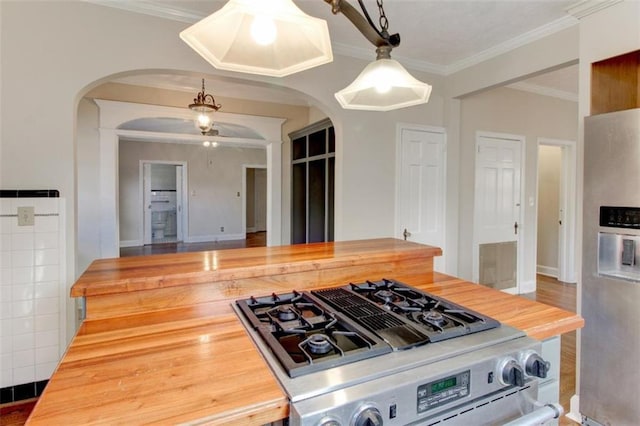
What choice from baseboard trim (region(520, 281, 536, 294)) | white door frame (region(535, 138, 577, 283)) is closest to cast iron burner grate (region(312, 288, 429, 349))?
baseboard trim (region(520, 281, 536, 294))

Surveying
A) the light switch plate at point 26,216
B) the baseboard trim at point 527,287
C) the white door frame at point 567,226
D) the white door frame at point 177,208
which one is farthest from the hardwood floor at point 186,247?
the white door frame at point 567,226

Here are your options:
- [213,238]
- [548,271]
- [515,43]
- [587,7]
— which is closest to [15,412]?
[587,7]

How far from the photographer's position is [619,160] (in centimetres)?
192

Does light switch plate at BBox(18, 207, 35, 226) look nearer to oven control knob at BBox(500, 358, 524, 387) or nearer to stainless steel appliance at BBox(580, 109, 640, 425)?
oven control knob at BBox(500, 358, 524, 387)

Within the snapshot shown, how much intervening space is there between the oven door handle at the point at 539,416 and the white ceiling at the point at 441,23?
7.96 feet

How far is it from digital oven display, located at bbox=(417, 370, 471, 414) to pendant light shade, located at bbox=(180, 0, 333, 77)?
44.6 inches

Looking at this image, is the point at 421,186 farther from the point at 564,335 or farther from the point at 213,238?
the point at 213,238

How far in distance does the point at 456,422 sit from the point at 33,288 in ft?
8.41

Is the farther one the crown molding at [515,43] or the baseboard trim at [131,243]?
the baseboard trim at [131,243]

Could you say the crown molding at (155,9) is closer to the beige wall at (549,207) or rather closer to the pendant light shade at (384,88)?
the pendant light shade at (384,88)

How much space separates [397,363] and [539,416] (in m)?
0.52

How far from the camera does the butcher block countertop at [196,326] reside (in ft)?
2.44

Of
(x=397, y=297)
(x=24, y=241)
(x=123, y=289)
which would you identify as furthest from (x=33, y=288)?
(x=397, y=297)

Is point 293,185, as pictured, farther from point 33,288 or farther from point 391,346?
point 391,346
